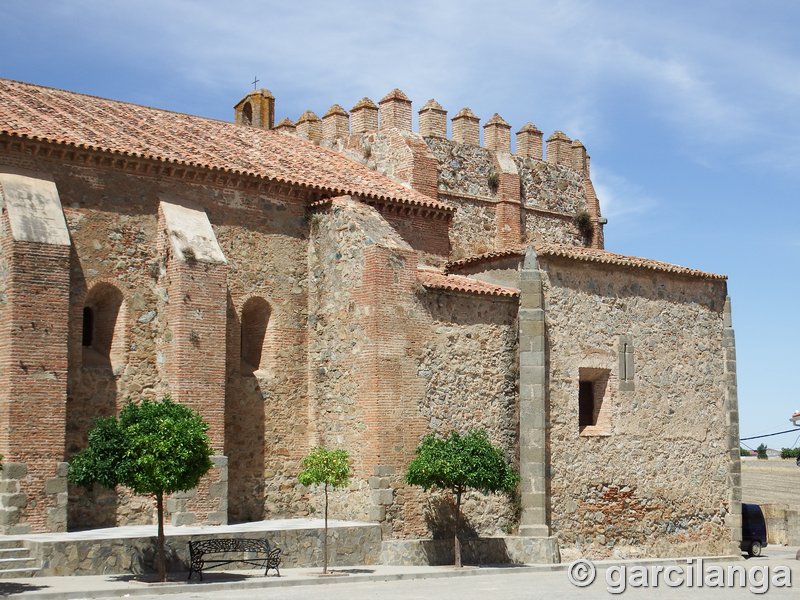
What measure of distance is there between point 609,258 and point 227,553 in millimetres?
11066

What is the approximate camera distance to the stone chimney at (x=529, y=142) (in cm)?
3144

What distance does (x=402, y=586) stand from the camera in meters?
18.6

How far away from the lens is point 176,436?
58.5 feet

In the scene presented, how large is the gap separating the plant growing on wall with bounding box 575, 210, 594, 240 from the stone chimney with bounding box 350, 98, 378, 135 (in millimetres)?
6872

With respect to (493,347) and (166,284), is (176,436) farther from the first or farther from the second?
(493,347)

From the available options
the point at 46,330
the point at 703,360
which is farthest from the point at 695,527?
the point at 46,330

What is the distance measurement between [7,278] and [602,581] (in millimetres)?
11801

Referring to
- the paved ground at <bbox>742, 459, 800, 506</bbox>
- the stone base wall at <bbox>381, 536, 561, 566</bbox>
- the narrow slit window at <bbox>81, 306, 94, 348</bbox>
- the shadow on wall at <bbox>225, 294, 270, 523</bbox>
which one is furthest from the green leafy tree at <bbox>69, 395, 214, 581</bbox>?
the paved ground at <bbox>742, 459, 800, 506</bbox>

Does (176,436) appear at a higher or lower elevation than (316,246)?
lower

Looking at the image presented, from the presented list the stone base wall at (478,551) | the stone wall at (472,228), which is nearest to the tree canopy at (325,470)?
the stone base wall at (478,551)

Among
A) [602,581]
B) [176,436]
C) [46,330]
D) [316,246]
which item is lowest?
[602,581]

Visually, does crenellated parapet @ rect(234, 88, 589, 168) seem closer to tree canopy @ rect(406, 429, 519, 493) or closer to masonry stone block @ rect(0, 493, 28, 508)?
tree canopy @ rect(406, 429, 519, 493)

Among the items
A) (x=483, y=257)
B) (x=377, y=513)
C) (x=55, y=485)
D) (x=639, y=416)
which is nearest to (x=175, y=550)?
(x=55, y=485)

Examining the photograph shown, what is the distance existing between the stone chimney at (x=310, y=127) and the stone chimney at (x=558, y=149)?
21.8 feet
